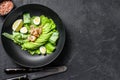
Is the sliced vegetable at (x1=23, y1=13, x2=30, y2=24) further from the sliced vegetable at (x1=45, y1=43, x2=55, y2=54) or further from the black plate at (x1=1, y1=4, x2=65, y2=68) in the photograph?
the sliced vegetable at (x1=45, y1=43, x2=55, y2=54)

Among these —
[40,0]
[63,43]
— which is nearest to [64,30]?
[63,43]

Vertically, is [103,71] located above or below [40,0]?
below

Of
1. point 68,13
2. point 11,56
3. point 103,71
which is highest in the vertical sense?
point 68,13

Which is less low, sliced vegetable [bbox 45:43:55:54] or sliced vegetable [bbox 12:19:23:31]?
sliced vegetable [bbox 12:19:23:31]

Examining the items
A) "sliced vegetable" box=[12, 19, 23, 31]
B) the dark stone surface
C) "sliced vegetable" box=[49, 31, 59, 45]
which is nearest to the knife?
the dark stone surface

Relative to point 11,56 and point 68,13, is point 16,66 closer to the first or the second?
point 11,56
